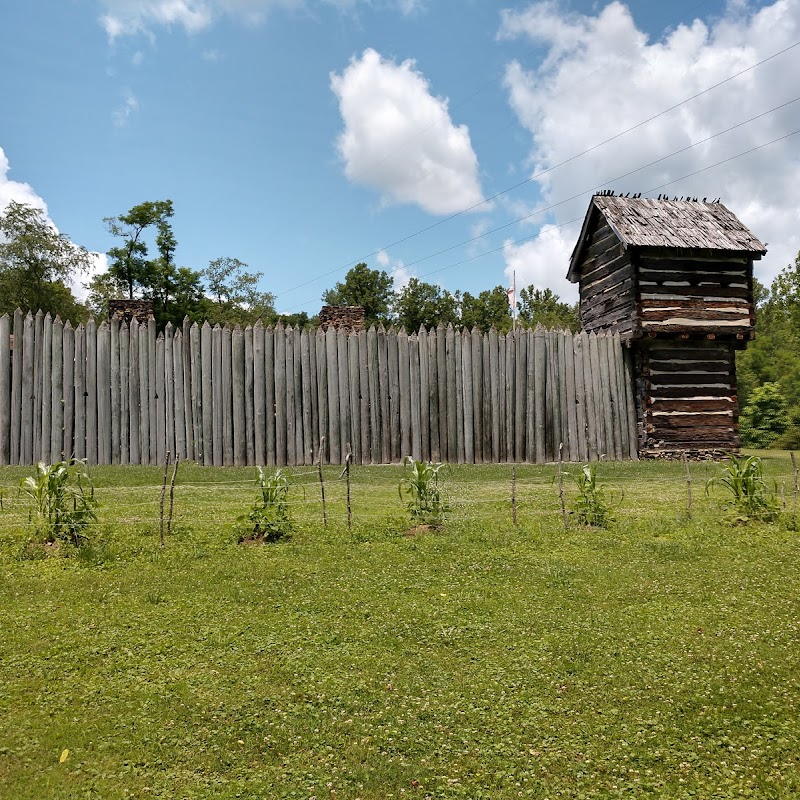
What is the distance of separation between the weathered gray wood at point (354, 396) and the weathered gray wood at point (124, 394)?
4.20 metres

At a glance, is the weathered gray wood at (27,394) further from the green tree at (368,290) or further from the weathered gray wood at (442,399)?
the green tree at (368,290)

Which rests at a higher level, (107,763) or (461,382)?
(461,382)

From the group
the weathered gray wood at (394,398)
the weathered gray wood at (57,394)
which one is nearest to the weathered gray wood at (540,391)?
the weathered gray wood at (394,398)

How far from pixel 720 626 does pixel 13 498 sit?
855 centimetres

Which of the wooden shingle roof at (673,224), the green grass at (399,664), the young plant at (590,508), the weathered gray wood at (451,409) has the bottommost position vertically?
the green grass at (399,664)

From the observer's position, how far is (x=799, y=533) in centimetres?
759

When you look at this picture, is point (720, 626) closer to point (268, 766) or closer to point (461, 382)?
point (268, 766)

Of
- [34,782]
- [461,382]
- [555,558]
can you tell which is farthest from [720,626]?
[461,382]

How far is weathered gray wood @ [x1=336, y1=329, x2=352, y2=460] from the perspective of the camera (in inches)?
532

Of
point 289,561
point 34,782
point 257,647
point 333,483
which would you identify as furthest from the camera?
point 333,483

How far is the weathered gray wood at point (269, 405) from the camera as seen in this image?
13.2 metres

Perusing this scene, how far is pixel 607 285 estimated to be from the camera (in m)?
16.9

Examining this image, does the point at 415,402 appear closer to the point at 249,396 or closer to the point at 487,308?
the point at 249,396

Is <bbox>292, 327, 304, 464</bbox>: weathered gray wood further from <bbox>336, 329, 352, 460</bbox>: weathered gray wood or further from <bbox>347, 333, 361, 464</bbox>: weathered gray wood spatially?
<bbox>347, 333, 361, 464</bbox>: weathered gray wood
